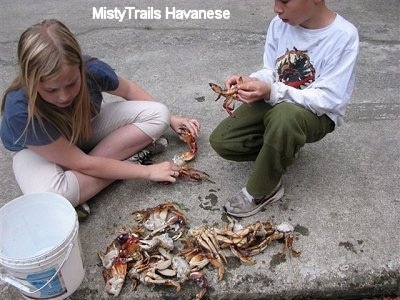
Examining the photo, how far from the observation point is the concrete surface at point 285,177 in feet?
5.91

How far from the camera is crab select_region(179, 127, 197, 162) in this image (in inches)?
94.2

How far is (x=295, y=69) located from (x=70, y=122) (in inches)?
40.1

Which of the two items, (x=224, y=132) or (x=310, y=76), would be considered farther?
(x=224, y=132)

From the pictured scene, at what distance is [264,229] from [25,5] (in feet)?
11.9

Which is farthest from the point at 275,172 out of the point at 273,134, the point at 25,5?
the point at 25,5

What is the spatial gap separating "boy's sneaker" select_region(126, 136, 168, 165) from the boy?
0.44 m

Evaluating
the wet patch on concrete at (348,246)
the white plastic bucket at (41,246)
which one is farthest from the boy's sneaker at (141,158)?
the wet patch on concrete at (348,246)

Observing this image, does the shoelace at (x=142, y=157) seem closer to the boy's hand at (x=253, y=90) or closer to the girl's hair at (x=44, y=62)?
the girl's hair at (x=44, y=62)

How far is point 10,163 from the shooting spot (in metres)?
2.38

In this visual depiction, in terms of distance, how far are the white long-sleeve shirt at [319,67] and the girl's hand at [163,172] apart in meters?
0.57

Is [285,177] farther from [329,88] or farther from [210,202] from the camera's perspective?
[329,88]

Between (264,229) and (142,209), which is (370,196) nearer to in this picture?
(264,229)

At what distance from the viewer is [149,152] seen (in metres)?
2.42

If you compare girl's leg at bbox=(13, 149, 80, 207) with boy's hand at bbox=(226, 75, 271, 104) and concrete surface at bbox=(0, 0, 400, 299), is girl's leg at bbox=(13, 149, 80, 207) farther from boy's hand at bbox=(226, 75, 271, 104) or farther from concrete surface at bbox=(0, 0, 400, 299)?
boy's hand at bbox=(226, 75, 271, 104)
